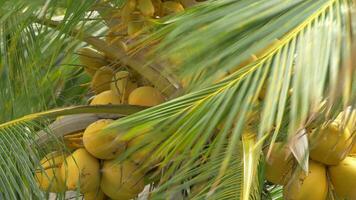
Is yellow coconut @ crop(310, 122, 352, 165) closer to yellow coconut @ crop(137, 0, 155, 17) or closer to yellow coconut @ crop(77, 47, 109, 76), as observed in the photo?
yellow coconut @ crop(137, 0, 155, 17)

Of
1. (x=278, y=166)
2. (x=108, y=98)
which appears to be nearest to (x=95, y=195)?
(x=108, y=98)

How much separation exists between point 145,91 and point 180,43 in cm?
118

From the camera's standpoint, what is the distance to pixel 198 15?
2.03 m

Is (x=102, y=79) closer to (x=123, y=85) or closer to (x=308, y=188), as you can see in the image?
(x=123, y=85)

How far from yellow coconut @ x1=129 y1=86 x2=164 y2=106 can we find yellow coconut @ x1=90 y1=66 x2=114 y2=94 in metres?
0.23

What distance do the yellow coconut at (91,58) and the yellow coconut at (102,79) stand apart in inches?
1.3

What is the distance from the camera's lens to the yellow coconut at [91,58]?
3.38 metres

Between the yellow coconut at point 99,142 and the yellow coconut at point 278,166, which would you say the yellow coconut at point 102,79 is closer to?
the yellow coconut at point 99,142

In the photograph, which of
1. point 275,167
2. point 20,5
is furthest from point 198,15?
point 275,167

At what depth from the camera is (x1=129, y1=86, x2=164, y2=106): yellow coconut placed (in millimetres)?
3100

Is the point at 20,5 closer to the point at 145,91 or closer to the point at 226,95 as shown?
the point at 145,91

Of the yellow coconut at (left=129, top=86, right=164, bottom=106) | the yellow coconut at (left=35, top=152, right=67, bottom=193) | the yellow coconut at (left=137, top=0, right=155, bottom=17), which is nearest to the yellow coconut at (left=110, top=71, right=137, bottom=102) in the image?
the yellow coconut at (left=129, top=86, right=164, bottom=106)

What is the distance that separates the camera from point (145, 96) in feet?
10.2

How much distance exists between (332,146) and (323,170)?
0.36 ft
